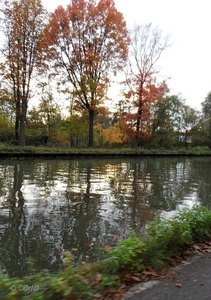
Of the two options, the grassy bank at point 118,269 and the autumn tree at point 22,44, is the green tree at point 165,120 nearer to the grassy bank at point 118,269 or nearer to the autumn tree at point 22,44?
the autumn tree at point 22,44

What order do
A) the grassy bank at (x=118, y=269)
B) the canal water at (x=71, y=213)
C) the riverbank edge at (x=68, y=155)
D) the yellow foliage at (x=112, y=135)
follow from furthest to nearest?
1. the yellow foliage at (x=112, y=135)
2. the riverbank edge at (x=68, y=155)
3. the canal water at (x=71, y=213)
4. the grassy bank at (x=118, y=269)

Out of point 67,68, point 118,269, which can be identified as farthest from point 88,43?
point 118,269

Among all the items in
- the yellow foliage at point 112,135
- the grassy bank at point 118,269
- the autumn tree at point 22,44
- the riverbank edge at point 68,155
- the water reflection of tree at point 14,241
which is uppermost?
the autumn tree at point 22,44

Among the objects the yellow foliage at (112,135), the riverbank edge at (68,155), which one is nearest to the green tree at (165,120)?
the yellow foliage at (112,135)

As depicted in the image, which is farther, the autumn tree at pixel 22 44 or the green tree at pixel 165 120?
the green tree at pixel 165 120

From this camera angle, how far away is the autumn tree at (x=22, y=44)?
24141 mm

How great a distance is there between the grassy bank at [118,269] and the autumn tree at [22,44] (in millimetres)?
23009

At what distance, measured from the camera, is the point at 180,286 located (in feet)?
9.29

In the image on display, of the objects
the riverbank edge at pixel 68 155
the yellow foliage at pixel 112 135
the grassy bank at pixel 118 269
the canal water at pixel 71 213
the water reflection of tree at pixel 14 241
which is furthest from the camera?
the yellow foliage at pixel 112 135

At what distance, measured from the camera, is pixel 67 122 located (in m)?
36.2

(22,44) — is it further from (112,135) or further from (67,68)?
(112,135)

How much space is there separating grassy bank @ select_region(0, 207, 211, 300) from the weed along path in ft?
0.56

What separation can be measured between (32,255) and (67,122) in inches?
1288

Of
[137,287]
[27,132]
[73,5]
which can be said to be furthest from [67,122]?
[137,287]
